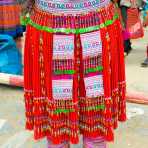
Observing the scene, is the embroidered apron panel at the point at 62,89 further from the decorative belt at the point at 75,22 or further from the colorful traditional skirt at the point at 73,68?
the decorative belt at the point at 75,22

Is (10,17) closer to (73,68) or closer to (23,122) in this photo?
(23,122)

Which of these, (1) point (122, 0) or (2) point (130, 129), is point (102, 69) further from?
(1) point (122, 0)

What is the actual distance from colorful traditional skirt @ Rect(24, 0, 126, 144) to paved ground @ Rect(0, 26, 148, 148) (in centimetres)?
64

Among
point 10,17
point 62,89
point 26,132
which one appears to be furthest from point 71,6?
point 10,17

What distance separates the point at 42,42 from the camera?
1.99 metres

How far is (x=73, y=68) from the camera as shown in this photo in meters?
1.99

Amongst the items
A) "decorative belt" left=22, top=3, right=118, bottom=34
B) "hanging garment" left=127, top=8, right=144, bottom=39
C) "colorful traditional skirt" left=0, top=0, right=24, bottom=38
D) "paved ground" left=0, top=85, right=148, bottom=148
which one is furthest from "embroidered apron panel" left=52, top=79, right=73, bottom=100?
"hanging garment" left=127, top=8, right=144, bottom=39

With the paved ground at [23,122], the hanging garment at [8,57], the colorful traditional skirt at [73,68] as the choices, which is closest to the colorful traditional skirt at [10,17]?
the hanging garment at [8,57]

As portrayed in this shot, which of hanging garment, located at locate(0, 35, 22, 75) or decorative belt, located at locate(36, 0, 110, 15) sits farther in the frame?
hanging garment, located at locate(0, 35, 22, 75)

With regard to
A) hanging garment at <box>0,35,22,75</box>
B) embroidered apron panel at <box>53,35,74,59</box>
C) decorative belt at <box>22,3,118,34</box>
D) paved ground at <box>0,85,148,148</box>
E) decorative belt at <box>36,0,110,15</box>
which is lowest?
paved ground at <box>0,85,148,148</box>

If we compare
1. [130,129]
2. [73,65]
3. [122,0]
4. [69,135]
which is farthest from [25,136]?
[122,0]

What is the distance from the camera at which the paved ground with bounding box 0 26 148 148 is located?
2.80 meters

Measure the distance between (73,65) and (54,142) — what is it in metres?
0.39

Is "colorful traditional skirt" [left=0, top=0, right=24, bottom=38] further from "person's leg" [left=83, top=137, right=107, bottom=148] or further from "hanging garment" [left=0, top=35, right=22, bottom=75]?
"person's leg" [left=83, top=137, right=107, bottom=148]
